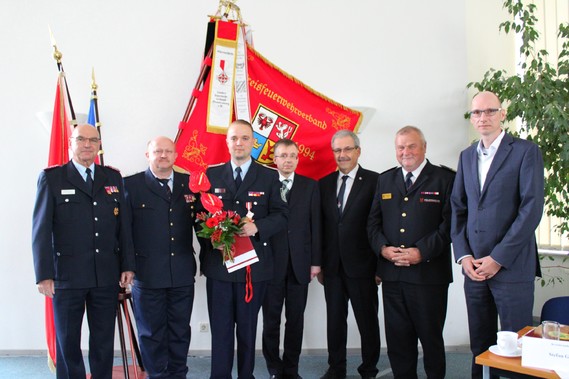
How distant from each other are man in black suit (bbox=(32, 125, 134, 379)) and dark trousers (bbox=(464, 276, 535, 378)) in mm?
1899

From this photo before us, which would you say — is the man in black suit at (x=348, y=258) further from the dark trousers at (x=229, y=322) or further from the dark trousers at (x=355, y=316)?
the dark trousers at (x=229, y=322)

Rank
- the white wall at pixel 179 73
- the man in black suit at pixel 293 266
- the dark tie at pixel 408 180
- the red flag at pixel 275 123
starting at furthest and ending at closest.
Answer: the white wall at pixel 179 73, the red flag at pixel 275 123, the man in black suit at pixel 293 266, the dark tie at pixel 408 180

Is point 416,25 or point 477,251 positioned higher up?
point 416,25

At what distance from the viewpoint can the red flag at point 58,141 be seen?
3.19 m

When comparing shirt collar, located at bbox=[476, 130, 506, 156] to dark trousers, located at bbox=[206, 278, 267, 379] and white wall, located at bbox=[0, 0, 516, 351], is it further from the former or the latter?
dark trousers, located at bbox=[206, 278, 267, 379]

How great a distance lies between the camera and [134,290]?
2816 mm

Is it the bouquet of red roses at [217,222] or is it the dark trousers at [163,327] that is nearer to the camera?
Answer: the bouquet of red roses at [217,222]

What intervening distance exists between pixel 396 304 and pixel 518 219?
92 cm

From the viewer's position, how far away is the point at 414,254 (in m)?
2.74

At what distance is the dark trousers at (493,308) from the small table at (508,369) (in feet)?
2.37

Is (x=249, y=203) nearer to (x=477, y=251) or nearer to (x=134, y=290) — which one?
(x=134, y=290)

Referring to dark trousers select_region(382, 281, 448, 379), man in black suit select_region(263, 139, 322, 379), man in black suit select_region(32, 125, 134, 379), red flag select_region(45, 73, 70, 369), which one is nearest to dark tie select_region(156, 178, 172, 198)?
man in black suit select_region(32, 125, 134, 379)

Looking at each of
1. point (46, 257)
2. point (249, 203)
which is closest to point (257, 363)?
point (249, 203)

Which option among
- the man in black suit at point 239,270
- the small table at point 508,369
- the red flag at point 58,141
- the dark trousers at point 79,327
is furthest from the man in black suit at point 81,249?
the small table at point 508,369
